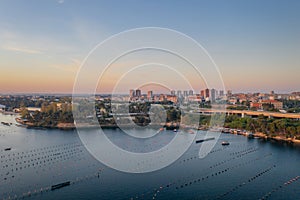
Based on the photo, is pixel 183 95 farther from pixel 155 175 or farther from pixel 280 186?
pixel 280 186

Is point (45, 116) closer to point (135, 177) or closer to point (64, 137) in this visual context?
point (64, 137)

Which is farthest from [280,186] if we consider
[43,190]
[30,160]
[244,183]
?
[30,160]

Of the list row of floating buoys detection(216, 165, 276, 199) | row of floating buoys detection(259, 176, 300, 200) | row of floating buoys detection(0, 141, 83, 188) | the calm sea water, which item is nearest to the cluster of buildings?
the calm sea water

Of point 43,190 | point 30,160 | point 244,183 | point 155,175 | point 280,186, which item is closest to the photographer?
point 43,190

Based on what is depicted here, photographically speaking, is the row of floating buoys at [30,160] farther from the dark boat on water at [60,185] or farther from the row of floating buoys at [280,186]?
the row of floating buoys at [280,186]

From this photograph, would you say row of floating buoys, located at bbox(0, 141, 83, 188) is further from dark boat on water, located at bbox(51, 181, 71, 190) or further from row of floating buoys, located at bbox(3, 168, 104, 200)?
dark boat on water, located at bbox(51, 181, 71, 190)

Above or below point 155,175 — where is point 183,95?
above

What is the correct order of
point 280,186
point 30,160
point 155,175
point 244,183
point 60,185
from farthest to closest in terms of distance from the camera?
point 30,160 → point 155,175 → point 244,183 → point 280,186 → point 60,185

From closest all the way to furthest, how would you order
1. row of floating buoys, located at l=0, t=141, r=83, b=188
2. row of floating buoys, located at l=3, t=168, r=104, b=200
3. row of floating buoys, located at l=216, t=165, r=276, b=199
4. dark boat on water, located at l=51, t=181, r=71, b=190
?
row of floating buoys, located at l=3, t=168, r=104, b=200
row of floating buoys, located at l=216, t=165, r=276, b=199
dark boat on water, located at l=51, t=181, r=71, b=190
row of floating buoys, located at l=0, t=141, r=83, b=188

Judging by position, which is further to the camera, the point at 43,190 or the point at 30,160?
the point at 30,160
